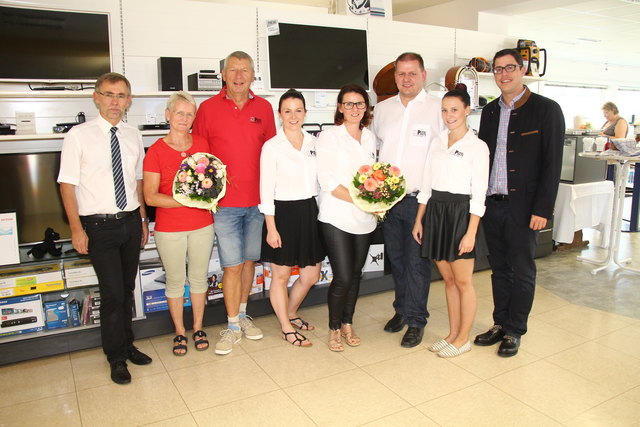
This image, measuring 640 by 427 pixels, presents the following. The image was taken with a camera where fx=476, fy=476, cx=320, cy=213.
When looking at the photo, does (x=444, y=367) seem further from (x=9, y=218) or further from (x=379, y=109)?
(x=9, y=218)

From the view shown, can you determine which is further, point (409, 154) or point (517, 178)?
point (409, 154)

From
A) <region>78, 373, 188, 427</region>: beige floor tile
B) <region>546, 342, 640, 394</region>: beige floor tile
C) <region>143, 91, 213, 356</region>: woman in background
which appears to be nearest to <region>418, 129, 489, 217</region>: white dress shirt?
<region>546, 342, 640, 394</region>: beige floor tile

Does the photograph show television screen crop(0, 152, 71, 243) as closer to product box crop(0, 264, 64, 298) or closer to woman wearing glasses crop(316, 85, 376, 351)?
product box crop(0, 264, 64, 298)

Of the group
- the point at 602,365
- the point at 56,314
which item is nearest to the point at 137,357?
Answer: the point at 56,314

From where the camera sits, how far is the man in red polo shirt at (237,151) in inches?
121

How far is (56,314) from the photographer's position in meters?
3.22

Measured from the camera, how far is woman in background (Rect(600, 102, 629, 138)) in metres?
8.78

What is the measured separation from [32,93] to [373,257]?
119 inches

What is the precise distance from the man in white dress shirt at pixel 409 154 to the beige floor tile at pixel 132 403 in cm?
156

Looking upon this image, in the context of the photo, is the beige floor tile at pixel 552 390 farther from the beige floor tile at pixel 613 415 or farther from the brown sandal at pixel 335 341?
the brown sandal at pixel 335 341

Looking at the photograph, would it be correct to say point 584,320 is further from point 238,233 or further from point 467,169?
point 238,233

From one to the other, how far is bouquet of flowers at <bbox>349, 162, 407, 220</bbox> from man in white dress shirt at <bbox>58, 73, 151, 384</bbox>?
1.34 meters

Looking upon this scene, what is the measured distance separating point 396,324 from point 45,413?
2.27 metres

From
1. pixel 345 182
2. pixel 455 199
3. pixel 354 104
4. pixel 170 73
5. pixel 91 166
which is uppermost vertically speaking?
pixel 170 73
